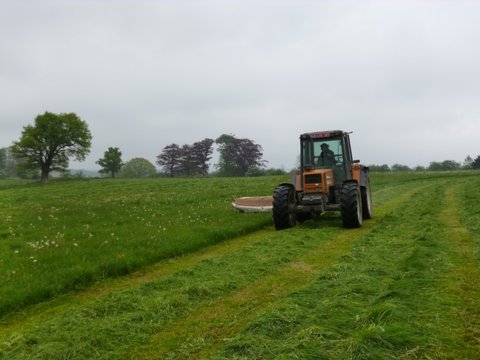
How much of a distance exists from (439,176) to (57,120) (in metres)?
45.3

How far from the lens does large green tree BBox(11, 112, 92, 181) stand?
173 ft

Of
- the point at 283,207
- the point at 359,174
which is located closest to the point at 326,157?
the point at 359,174

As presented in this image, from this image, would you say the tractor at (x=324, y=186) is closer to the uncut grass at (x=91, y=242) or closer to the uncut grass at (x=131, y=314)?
the uncut grass at (x=91, y=242)

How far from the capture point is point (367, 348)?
3.74 metres

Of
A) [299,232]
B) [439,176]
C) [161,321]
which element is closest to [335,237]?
[299,232]

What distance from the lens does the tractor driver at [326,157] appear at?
505 inches

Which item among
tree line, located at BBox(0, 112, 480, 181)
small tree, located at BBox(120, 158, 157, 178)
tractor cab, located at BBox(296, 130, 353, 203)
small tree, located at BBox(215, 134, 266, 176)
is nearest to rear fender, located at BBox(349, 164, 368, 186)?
tractor cab, located at BBox(296, 130, 353, 203)

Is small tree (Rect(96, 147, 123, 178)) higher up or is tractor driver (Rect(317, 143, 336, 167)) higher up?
small tree (Rect(96, 147, 123, 178))

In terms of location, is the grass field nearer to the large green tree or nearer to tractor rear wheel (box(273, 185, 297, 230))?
tractor rear wheel (box(273, 185, 297, 230))

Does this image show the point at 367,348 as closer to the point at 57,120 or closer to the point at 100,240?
the point at 100,240

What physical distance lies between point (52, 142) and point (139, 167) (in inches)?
2735

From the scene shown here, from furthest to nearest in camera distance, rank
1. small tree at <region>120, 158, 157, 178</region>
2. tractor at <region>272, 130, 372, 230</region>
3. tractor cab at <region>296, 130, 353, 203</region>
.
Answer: small tree at <region>120, 158, 157, 178</region> < tractor cab at <region>296, 130, 353, 203</region> < tractor at <region>272, 130, 372, 230</region>

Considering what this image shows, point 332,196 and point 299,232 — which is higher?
point 332,196

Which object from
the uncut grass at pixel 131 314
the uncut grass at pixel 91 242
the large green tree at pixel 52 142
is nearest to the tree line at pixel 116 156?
the large green tree at pixel 52 142
